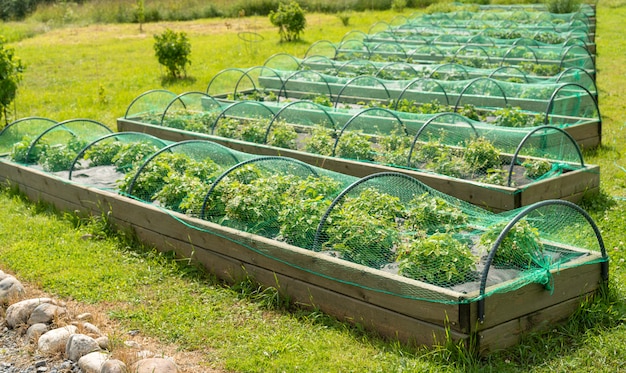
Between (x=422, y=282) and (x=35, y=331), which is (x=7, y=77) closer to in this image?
(x=35, y=331)

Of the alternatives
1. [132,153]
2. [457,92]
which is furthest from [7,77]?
[457,92]

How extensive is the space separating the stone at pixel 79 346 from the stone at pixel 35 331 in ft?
1.38

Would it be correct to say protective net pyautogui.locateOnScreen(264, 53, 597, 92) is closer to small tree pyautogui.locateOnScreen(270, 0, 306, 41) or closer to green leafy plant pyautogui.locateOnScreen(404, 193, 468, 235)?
small tree pyautogui.locateOnScreen(270, 0, 306, 41)

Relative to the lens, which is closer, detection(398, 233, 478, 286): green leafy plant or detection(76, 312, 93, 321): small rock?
detection(398, 233, 478, 286): green leafy plant

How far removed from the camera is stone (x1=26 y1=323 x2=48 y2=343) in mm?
5355

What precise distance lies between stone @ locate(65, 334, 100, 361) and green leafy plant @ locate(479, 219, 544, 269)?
298 centimetres

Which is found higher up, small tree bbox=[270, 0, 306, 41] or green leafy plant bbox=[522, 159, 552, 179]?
small tree bbox=[270, 0, 306, 41]

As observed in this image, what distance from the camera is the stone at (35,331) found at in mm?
5355

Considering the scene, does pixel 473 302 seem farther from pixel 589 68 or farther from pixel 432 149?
pixel 589 68

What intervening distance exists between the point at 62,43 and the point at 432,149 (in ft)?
52.4

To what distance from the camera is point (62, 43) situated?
2103 cm

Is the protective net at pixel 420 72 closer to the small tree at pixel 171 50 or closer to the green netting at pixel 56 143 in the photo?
the small tree at pixel 171 50

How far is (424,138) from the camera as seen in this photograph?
8.99 meters

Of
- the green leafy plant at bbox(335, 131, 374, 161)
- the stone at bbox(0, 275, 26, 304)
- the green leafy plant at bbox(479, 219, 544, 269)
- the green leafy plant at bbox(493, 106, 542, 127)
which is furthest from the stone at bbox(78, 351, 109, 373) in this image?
the green leafy plant at bbox(493, 106, 542, 127)
